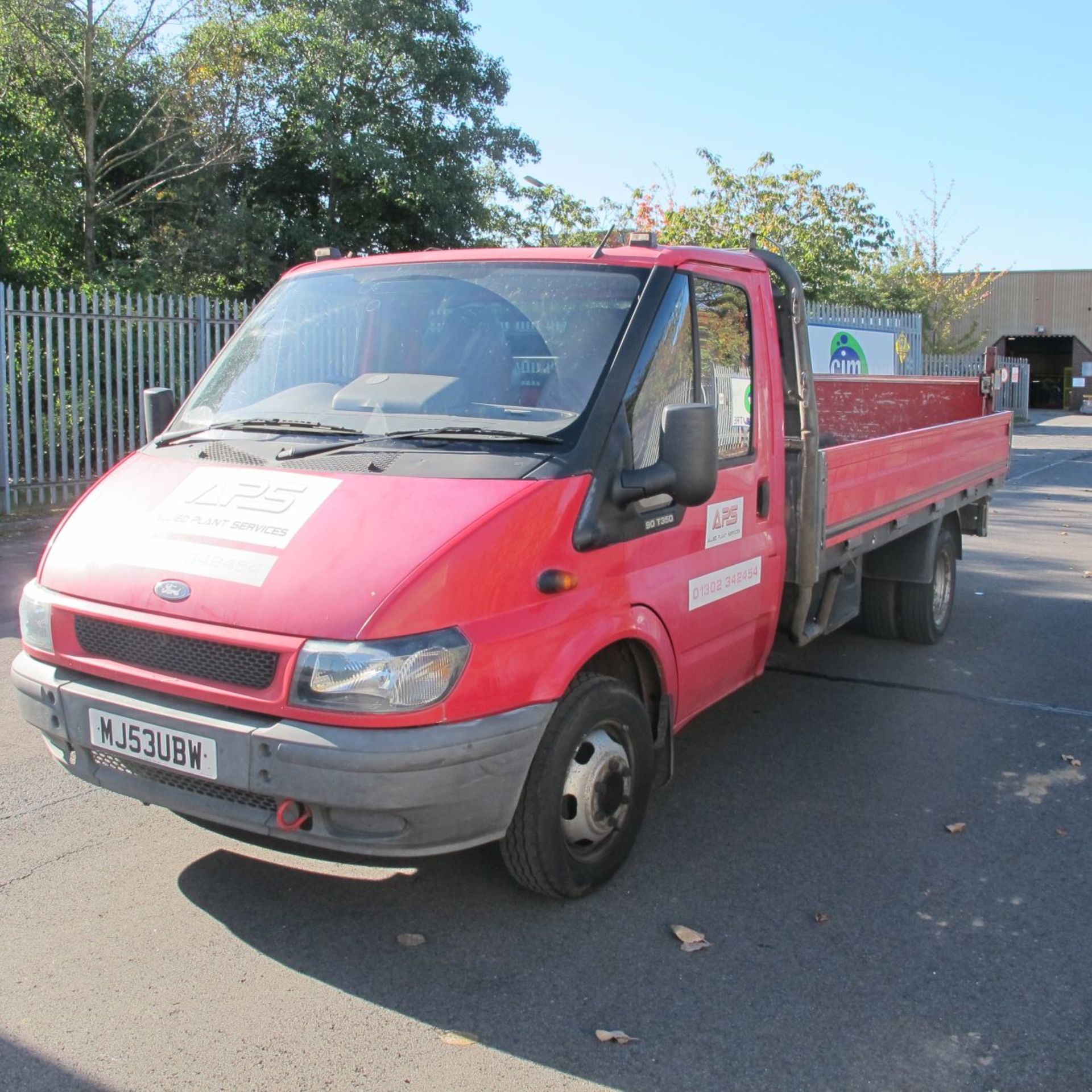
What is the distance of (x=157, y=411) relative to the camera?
473 centimetres

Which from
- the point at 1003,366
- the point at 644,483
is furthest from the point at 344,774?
the point at 1003,366

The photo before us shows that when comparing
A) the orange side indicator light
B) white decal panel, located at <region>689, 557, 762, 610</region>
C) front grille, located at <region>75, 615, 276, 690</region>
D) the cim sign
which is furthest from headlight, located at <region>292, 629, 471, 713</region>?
the cim sign

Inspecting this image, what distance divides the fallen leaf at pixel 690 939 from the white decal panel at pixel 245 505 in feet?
5.77

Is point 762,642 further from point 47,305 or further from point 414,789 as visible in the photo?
point 47,305

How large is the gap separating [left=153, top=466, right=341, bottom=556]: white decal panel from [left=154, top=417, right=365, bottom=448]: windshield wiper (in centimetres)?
34

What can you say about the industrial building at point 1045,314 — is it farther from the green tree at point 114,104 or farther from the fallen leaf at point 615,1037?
the fallen leaf at point 615,1037

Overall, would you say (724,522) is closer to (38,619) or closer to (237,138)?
(38,619)

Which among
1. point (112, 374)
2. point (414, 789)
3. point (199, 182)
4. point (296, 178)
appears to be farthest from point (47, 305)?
point (414, 789)

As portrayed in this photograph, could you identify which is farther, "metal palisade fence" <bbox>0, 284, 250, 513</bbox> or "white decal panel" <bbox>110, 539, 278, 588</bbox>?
"metal palisade fence" <bbox>0, 284, 250, 513</bbox>

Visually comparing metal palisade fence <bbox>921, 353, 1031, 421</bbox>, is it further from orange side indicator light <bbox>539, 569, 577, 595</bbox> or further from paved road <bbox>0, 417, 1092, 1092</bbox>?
orange side indicator light <bbox>539, 569, 577, 595</bbox>

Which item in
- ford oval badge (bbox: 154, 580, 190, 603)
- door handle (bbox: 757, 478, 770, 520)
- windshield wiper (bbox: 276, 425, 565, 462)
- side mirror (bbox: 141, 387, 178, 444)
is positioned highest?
side mirror (bbox: 141, 387, 178, 444)

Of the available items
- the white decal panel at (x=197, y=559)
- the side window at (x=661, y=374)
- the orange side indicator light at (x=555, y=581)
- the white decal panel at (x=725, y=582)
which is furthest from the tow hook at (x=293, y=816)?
the white decal panel at (x=725, y=582)

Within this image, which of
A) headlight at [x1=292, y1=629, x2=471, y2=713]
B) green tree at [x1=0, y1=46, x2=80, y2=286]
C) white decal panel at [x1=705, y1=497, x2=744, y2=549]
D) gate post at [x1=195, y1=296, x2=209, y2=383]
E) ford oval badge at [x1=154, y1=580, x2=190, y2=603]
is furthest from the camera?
green tree at [x1=0, y1=46, x2=80, y2=286]

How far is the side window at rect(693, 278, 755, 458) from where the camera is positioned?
4.36 metres
